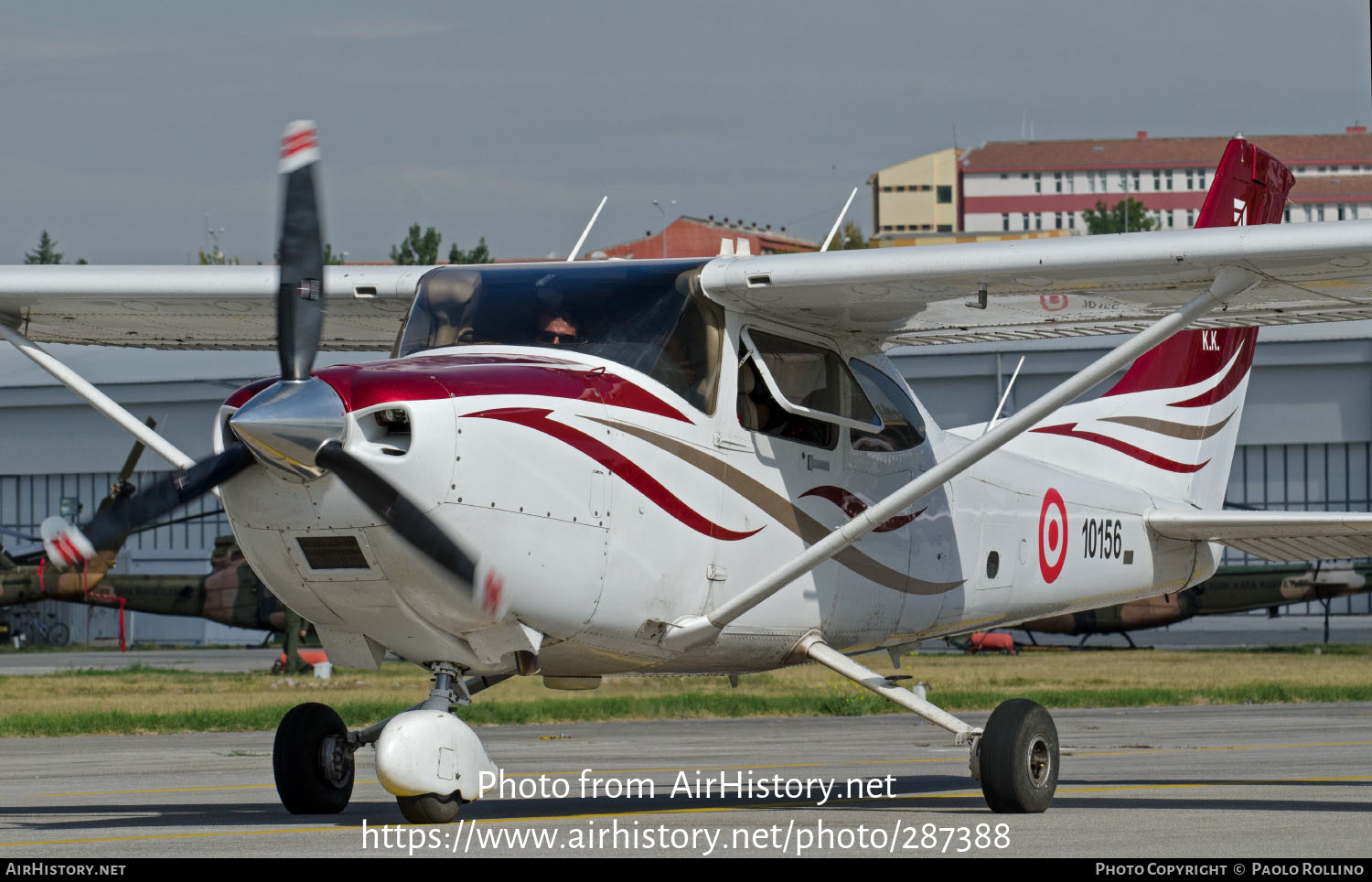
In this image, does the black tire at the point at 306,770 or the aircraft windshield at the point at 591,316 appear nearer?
the aircraft windshield at the point at 591,316

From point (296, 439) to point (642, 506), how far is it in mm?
2048

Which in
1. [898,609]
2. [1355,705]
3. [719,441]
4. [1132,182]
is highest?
[1132,182]

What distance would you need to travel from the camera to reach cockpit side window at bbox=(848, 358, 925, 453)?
10477 millimetres

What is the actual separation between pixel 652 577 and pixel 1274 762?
696 centimetres

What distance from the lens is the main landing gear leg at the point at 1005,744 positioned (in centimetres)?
941

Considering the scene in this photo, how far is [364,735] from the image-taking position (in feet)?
31.5

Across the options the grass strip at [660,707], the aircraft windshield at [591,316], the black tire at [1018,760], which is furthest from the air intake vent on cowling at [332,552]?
the grass strip at [660,707]

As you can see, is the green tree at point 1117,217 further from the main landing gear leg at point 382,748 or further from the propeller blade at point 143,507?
the propeller blade at point 143,507

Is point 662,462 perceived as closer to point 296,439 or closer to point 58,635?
point 296,439

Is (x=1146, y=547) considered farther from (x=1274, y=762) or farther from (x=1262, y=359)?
(x=1262, y=359)

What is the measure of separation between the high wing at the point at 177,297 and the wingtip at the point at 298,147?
2.35 metres

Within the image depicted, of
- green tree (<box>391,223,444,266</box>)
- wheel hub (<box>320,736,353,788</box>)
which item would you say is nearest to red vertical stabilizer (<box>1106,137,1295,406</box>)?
wheel hub (<box>320,736,353,788</box>)

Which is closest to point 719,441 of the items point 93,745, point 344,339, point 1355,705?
point 344,339

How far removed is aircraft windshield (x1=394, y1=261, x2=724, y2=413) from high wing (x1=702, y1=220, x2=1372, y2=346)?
0.24 metres
